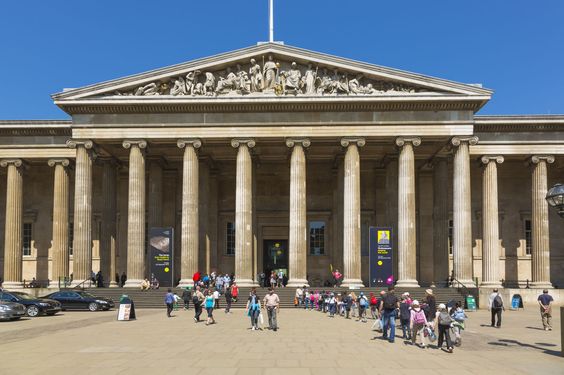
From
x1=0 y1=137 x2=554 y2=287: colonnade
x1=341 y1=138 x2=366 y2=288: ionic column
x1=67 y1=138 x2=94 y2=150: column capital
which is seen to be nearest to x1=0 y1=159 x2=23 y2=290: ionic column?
x1=0 y1=137 x2=554 y2=287: colonnade

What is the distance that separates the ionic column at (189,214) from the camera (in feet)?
129

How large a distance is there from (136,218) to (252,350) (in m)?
24.4

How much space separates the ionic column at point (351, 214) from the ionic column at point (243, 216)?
604 centimetres

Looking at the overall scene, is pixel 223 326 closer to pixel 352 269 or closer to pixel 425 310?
pixel 425 310

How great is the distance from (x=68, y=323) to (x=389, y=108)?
2317 cm

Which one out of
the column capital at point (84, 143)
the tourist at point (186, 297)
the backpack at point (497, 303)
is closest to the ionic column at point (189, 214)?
the tourist at point (186, 297)

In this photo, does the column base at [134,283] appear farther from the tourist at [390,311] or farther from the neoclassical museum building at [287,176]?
the tourist at [390,311]

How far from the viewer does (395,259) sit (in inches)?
1750

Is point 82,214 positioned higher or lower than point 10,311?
higher

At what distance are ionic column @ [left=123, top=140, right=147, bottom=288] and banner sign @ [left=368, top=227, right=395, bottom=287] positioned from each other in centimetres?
1448

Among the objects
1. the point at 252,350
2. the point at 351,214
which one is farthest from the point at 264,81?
the point at 252,350

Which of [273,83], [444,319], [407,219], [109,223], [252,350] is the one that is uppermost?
[273,83]

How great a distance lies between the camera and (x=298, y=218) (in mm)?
39531

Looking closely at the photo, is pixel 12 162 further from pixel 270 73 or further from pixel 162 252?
pixel 270 73
